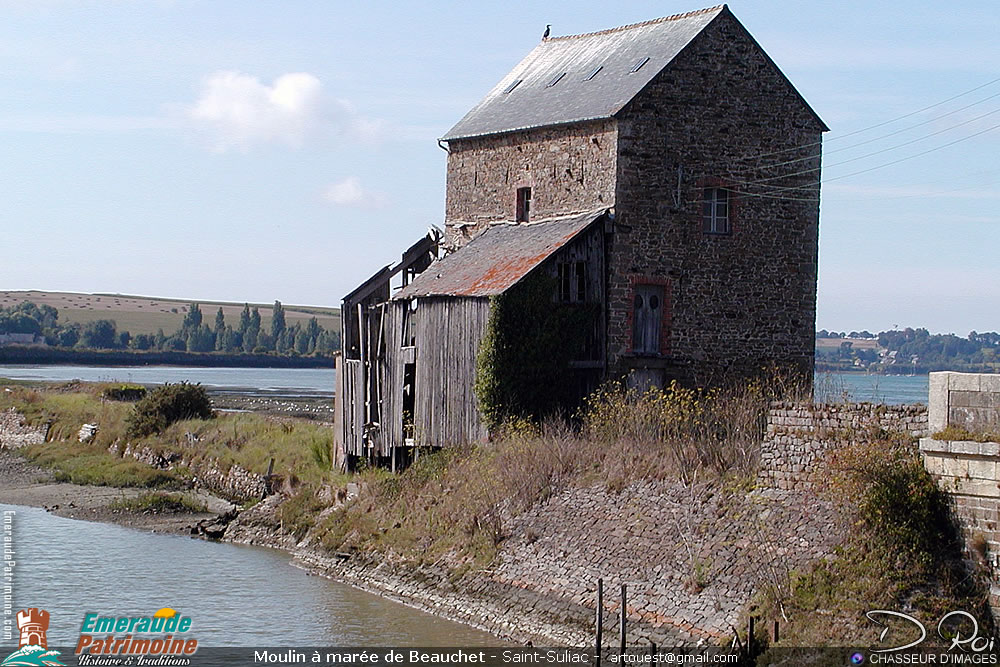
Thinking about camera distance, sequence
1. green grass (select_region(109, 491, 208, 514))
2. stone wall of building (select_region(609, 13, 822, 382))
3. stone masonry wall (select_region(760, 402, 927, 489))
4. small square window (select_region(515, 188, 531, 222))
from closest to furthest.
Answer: stone masonry wall (select_region(760, 402, 927, 489))
stone wall of building (select_region(609, 13, 822, 382))
small square window (select_region(515, 188, 531, 222))
green grass (select_region(109, 491, 208, 514))

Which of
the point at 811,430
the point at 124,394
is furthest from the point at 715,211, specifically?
the point at 124,394

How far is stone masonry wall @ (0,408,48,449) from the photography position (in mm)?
50281

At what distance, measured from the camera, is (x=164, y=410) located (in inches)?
1743

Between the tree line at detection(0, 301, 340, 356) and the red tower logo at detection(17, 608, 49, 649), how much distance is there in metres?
127

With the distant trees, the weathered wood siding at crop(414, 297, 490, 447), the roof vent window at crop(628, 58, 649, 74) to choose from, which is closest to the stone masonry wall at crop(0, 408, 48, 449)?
the weathered wood siding at crop(414, 297, 490, 447)

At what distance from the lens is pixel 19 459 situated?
47094 mm

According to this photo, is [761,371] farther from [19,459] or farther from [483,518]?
[19,459]

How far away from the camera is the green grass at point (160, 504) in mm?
35531

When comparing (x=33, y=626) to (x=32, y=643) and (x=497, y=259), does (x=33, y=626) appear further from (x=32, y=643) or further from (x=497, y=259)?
(x=497, y=259)

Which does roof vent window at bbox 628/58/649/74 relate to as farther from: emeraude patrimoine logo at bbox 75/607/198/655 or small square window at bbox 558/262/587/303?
emeraude patrimoine logo at bbox 75/607/198/655

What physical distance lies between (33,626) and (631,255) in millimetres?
14856
